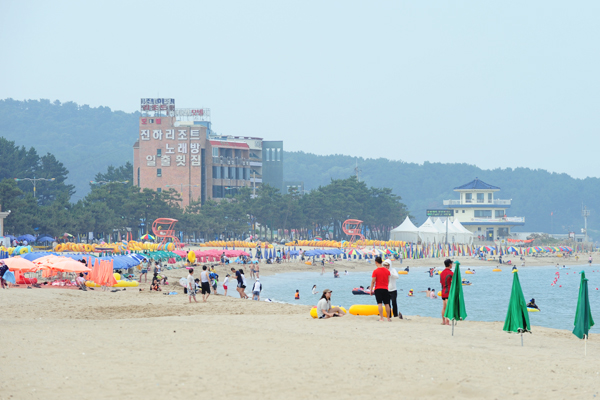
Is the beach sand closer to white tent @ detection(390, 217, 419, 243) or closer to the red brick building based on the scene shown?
white tent @ detection(390, 217, 419, 243)

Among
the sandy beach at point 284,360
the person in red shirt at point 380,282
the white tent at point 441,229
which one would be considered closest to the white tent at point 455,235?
the white tent at point 441,229

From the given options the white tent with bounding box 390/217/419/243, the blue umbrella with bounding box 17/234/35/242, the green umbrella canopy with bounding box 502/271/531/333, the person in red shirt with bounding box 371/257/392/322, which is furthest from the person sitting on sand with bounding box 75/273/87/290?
the white tent with bounding box 390/217/419/243

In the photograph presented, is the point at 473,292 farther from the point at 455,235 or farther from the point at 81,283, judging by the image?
the point at 455,235

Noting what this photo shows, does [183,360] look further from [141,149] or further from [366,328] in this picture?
[141,149]

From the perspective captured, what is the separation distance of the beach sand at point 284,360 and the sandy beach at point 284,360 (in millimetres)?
19

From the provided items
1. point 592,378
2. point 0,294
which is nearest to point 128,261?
point 0,294

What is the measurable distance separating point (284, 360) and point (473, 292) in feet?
116

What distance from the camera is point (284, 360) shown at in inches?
448

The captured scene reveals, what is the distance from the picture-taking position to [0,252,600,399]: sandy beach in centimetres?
970

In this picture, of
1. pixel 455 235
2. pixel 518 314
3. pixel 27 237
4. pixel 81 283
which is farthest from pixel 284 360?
pixel 455 235

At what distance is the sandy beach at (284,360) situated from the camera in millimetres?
9703

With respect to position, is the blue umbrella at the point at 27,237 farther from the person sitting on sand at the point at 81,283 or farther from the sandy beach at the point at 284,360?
the sandy beach at the point at 284,360

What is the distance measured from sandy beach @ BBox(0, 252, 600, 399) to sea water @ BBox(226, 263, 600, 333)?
13.5 m

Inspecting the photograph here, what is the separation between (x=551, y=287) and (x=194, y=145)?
6470 centimetres
